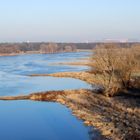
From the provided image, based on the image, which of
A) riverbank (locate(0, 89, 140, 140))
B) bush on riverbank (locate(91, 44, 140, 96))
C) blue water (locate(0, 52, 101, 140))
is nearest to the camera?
riverbank (locate(0, 89, 140, 140))

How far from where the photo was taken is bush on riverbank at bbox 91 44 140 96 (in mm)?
25828

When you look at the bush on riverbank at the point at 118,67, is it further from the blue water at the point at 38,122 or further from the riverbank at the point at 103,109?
the blue water at the point at 38,122

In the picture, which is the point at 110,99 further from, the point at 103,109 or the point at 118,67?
the point at 118,67

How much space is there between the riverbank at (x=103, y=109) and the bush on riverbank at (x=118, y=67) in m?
1.55

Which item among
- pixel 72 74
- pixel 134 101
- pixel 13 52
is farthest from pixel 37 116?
pixel 13 52

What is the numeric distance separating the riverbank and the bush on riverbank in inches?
60.9

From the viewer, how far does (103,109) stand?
19.5 metres

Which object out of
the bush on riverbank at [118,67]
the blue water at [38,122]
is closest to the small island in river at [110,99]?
the bush on riverbank at [118,67]

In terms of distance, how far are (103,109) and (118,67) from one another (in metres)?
7.47

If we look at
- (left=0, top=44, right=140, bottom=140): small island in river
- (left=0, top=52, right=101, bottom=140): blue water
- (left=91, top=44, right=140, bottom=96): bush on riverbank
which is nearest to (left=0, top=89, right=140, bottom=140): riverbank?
(left=0, top=44, right=140, bottom=140): small island in river

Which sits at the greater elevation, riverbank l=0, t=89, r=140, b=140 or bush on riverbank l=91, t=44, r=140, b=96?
bush on riverbank l=91, t=44, r=140, b=96

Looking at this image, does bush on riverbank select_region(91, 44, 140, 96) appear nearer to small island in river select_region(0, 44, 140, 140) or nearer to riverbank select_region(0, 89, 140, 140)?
small island in river select_region(0, 44, 140, 140)

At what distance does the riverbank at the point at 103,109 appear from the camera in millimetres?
15126

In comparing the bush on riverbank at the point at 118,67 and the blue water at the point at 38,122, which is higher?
the bush on riverbank at the point at 118,67
